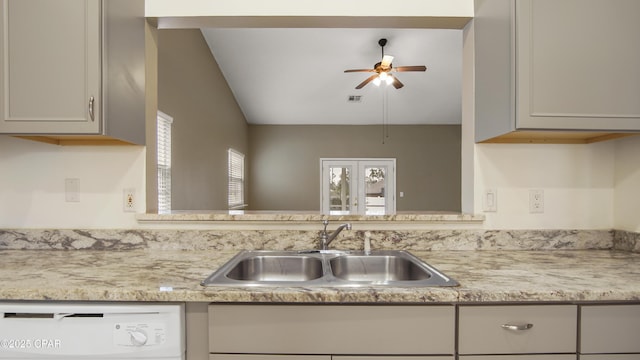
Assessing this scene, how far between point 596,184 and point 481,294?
1142 millimetres

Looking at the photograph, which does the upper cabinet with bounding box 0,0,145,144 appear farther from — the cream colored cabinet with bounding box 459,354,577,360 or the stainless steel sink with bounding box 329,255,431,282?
the cream colored cabinet with bounding box 459,354,577,360

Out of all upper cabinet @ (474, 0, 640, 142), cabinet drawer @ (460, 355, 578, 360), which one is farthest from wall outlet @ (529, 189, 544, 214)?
cabinet drawer @ (460, 355, 578, 360)

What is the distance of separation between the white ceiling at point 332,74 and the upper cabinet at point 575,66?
332 centimetres

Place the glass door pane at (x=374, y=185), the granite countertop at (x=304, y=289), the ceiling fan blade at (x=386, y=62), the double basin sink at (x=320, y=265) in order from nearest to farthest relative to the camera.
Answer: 1. the granite countertop at (x=304, y=289)
2. the double basin sink at (x=320, y=265)
3. the ceiling fan blade at (x=386, y=62)
4. the glass door pane at (x=374, y=185)

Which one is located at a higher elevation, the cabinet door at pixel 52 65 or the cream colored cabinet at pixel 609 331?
the cabinet door at pixel 52 65

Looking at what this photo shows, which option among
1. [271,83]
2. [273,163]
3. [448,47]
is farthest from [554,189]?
[273,163]

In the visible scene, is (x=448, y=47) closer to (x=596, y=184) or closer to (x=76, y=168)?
(x=596, y=184)

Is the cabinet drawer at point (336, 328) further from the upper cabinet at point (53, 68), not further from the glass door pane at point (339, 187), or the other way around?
the glass door pane at point (339, 187)

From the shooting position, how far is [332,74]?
555 cm

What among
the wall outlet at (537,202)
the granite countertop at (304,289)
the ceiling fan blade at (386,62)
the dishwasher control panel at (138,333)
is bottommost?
the dishwasher control panel at (138,333)

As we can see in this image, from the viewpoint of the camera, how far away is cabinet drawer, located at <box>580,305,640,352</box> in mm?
1031

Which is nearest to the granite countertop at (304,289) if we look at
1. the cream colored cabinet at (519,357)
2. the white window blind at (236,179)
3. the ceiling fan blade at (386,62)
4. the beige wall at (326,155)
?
the cream colored cabinet at (519,357)

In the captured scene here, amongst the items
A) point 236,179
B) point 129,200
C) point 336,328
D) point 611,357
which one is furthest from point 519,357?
point 236,179

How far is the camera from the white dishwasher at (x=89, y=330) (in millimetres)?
1017
